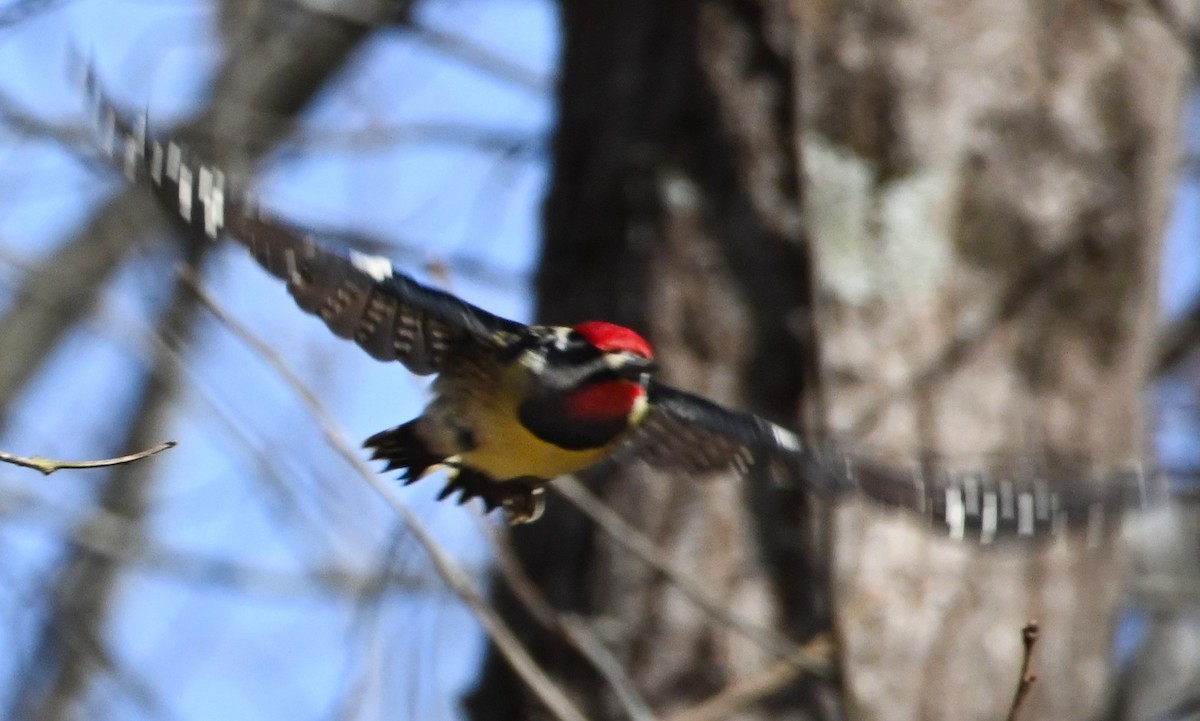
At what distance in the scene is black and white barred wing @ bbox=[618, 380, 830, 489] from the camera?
2.70 m

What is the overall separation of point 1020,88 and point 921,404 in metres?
0.75

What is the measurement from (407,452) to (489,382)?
0.65ft

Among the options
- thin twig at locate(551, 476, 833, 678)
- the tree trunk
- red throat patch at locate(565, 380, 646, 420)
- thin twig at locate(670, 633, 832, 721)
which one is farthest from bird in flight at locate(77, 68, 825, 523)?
the tree trunk

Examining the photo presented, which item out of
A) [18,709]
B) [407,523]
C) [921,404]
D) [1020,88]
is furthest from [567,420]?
[18,709]

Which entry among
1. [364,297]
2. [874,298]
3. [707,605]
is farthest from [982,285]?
[364,297]

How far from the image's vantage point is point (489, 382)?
2.78 m

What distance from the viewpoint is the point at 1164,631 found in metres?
6.25

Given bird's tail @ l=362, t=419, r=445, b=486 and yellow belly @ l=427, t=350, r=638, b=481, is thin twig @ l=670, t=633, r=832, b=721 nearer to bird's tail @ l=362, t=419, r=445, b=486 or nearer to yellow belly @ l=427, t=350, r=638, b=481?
yellow belly @ l=427, t=350, r=638, b=481

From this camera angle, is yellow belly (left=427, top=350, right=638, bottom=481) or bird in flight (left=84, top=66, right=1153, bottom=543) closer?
bird in flight (left=84, top=66, right=1153, bottom=543)

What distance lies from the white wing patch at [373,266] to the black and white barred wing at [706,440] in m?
0.64

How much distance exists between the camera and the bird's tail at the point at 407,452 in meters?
2.80

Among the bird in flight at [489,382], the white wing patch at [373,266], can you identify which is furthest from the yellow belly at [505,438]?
the white wing patch at [373,266]

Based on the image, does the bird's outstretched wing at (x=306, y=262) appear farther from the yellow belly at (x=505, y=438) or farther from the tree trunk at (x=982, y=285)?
the tree trunk at (x=982, y=285)

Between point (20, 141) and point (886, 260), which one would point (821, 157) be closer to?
point (886, 260)
